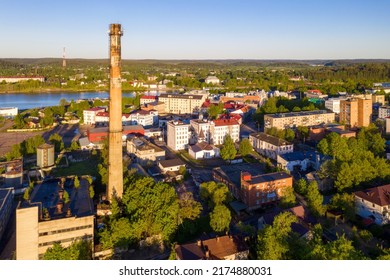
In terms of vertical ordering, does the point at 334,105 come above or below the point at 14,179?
above

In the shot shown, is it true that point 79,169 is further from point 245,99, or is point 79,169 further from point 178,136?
point 245,99

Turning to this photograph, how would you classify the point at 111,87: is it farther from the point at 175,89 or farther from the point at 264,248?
Answer: the point at 175,89

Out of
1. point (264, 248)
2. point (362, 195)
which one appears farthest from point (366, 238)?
point (264, 248)

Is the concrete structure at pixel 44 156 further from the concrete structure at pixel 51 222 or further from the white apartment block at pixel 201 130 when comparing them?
the white apartment block at pixel 201 130

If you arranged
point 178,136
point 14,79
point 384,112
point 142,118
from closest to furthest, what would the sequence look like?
1. point 178,136
2. point 384,112
3. point 142,118
4. point 14,79

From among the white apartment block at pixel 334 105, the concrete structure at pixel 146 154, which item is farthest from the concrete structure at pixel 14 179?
the white apartment block at pixel 334 105

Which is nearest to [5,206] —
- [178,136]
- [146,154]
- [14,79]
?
[146,154]
